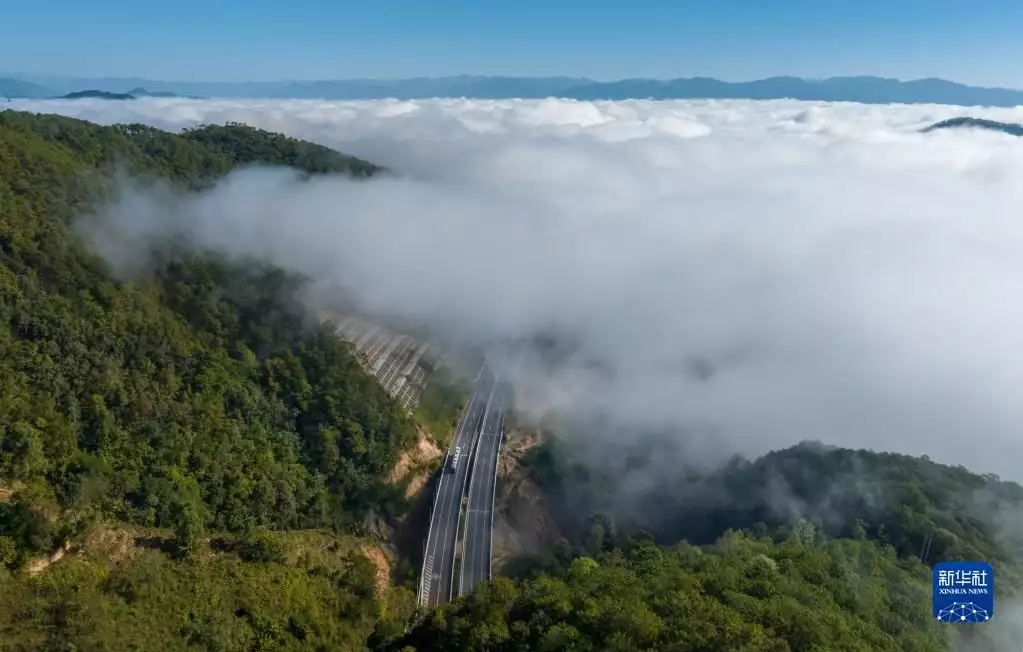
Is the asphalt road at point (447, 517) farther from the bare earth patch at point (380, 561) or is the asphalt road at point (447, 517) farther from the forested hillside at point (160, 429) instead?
the forested hillside at point (160, 429)

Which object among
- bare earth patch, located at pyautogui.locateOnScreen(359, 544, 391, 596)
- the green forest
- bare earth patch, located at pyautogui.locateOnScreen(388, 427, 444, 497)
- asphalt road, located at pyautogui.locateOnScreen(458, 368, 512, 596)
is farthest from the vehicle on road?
bare earth patch, located at pyautogui.locateOnScreen(359, 544, 391, 596)

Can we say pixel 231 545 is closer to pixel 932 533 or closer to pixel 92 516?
pixel 92 516

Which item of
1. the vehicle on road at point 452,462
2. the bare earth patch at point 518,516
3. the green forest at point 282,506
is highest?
the green forest at point 282,506

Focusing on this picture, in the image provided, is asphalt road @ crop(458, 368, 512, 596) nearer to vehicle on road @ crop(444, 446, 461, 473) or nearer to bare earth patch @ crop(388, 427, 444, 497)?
vehicle on road @ crop(444, 446, 461, 473)

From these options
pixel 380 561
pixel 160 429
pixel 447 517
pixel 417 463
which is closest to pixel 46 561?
pixel 160 429

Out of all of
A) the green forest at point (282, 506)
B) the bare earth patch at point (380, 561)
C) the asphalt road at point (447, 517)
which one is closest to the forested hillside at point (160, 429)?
the green forest at point (282, 506)

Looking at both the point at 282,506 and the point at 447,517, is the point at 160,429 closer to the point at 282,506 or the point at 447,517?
the point at 282,506

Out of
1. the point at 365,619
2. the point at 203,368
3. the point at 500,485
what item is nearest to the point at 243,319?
the point at 203,368
